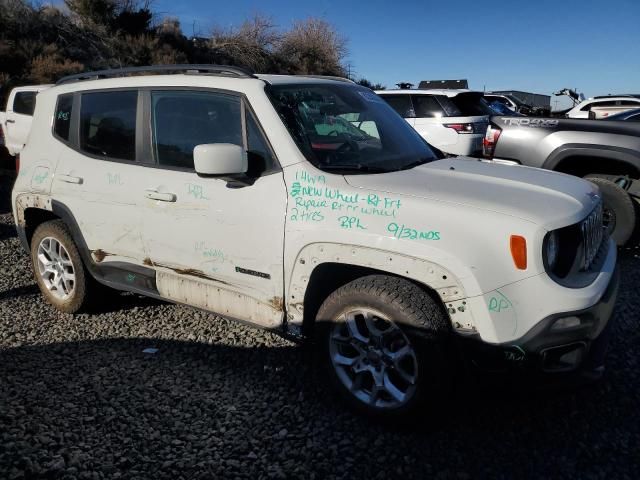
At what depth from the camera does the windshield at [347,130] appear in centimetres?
305

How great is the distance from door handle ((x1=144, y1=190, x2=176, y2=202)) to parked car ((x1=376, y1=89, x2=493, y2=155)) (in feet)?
21.3

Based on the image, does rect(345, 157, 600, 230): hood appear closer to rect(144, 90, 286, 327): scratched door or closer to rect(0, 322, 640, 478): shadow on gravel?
rect(144, 90, 286, 327): scratched door

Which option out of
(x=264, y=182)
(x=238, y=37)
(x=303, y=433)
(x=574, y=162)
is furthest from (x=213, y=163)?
(x=238, y=37)

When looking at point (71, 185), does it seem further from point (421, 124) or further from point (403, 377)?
point (421, 124)

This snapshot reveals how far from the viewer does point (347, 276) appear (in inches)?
115

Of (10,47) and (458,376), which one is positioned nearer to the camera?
(458,376)

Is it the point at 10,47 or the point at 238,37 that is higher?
the point at 238,37

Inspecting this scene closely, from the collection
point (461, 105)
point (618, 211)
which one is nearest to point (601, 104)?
point (461, 105)

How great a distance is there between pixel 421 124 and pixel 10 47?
50.1 ft

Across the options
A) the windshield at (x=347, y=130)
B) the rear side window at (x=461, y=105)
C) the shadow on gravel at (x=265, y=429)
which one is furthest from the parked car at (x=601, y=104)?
the shadow on gravel at (x=265, y=429)

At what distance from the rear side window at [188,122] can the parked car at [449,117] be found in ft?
20.4

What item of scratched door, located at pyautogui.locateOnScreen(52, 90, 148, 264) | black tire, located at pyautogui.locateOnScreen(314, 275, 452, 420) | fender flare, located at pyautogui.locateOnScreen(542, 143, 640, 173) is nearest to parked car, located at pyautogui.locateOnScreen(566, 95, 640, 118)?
fender flare, located at pyautogui.locateOnScreen(542, 143, 640, 173)

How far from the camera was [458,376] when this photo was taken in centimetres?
262

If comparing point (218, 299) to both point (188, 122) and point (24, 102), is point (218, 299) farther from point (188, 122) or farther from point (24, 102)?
point (24, 102)
